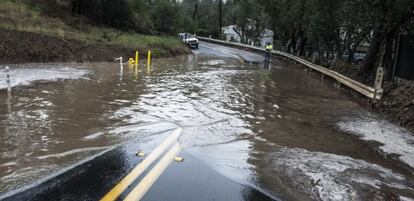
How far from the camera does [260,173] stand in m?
7.33

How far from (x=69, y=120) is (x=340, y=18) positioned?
2080 cm

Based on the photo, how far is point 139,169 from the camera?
22.9ft

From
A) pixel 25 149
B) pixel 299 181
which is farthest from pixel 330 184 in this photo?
pixel 25 149

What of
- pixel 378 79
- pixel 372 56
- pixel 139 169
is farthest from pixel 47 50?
pixel 139 169

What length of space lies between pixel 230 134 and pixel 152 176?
3.65 m

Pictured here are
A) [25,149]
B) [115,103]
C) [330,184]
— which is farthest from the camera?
[115,103]

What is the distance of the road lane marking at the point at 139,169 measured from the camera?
5801mm

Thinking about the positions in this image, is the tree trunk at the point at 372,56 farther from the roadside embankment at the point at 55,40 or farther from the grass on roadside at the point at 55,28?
the grass on roadside at the point at 55,28

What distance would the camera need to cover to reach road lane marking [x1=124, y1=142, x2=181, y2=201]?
19.1 ft

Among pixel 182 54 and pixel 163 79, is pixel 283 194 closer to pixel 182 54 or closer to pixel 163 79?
pixel 163 79

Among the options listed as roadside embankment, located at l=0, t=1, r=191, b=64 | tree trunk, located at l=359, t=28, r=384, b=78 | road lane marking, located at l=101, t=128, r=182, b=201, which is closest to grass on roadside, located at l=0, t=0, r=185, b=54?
roadside embankment, located at l=0, t=1, r=191, b=64

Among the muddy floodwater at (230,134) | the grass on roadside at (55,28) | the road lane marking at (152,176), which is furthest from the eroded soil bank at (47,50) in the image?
the road lane marking at (152,176)

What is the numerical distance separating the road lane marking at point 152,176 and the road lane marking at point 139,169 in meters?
0.13

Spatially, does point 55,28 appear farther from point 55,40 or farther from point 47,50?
point 47,50
